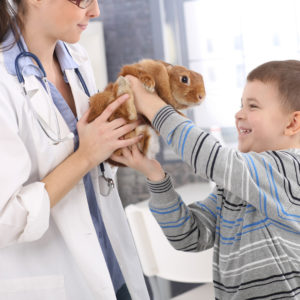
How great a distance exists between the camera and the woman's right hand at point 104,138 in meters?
0.99

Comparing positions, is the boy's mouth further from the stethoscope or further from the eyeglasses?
the eyeglasses

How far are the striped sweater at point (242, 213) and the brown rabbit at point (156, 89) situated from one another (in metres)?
0.05

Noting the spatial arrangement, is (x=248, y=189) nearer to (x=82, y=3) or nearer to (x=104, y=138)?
(x=104, y=138)

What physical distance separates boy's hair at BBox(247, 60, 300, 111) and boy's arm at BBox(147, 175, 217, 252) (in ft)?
1.14

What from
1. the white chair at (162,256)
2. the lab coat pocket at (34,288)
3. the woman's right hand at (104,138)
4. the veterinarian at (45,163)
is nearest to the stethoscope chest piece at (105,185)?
the veterinarian at (45,163)

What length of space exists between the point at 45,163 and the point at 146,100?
0.26 meters

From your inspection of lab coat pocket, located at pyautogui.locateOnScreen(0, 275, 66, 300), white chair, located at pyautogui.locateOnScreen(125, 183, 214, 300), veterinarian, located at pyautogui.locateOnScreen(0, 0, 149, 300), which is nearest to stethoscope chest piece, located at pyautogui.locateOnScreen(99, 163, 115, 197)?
veterinarian, located at pyautogui.locateOnScreen(0, 0, 149, 300)

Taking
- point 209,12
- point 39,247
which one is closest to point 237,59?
point 209,12

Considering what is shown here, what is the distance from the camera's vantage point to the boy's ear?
1093 mm

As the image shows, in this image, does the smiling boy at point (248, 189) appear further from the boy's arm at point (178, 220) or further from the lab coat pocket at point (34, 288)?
the lab coat pocket at point (34, 288)

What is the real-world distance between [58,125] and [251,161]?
1.46 ft

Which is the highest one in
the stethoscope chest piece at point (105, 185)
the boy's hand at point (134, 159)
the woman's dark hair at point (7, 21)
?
the woman's dark hair at point (7, 21)

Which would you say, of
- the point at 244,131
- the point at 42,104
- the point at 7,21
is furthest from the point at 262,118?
the point at 7,21

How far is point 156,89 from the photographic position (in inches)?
40.3
